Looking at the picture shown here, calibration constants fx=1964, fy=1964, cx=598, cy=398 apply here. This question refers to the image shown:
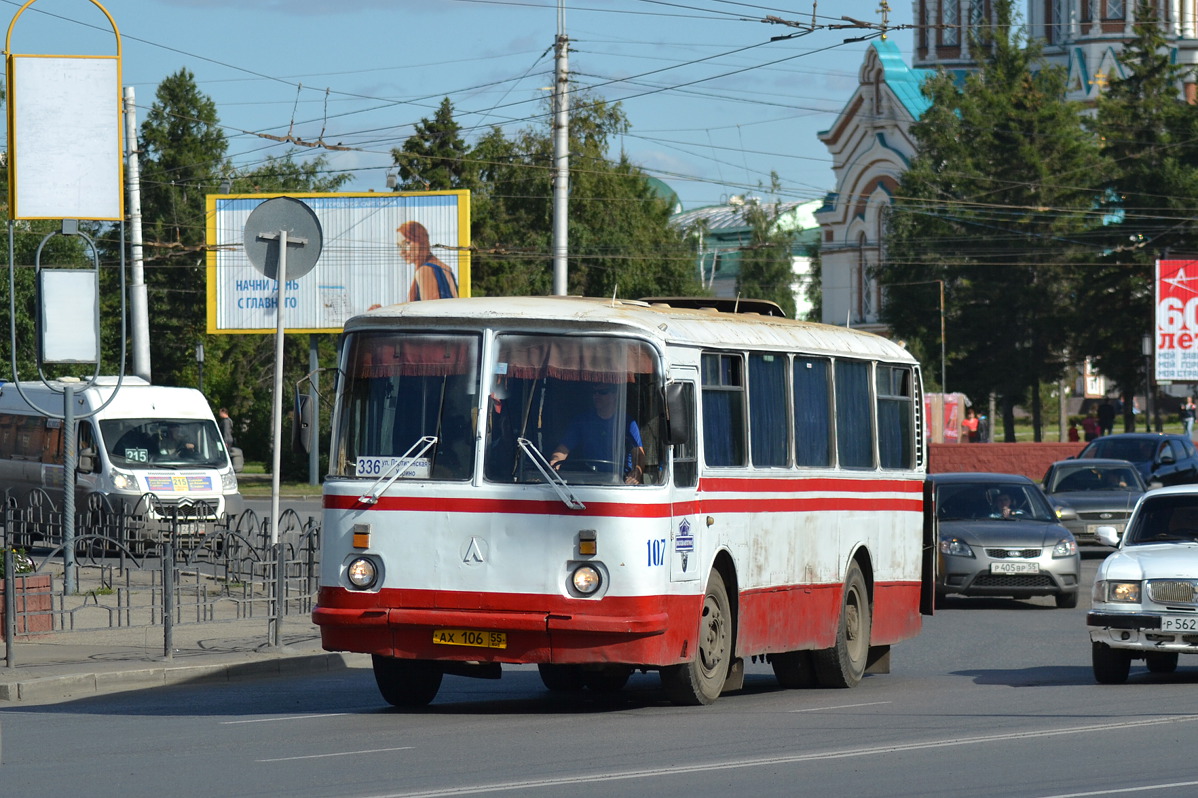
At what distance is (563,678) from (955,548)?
28.6 feet

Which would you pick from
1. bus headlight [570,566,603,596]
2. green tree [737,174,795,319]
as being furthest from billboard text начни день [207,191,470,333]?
green tree [737,174,795,319]

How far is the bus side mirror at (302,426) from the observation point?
1205 cm

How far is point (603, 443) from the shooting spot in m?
11.5

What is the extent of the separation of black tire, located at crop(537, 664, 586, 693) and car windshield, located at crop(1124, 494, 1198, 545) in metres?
4.38

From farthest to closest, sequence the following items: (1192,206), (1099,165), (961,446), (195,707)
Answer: (1099,165) → (1192,206) → (961,446) → (195,707)

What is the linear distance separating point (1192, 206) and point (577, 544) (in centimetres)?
5622

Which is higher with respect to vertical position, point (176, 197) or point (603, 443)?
point (176, 197)

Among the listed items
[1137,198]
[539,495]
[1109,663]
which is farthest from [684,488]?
[1137,198]

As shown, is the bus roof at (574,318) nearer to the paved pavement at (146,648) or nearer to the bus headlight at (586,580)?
the bus headlight at (586,580)

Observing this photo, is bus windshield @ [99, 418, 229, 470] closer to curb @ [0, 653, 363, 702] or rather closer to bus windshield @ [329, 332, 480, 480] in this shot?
curb @ [0, 653, 363, 702]

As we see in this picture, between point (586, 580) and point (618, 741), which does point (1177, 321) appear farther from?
point (618, 741)

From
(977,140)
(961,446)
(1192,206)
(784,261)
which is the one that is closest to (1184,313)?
(961,446)

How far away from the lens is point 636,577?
11.3 metres

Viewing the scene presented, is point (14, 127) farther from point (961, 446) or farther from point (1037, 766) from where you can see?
point (961, 446)
